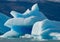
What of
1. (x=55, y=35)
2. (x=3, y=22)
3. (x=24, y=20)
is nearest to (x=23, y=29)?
(x=24, y=20)

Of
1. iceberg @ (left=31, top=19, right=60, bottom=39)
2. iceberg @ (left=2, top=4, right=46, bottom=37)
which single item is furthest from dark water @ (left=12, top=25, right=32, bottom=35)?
iceberg @ (left=31, top=19, right=60, bottom=39)

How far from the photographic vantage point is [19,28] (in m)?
5.95

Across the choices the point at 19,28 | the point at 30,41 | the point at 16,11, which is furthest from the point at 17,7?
the point at 30,41

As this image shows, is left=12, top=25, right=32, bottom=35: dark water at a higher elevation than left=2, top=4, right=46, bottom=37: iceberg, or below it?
below

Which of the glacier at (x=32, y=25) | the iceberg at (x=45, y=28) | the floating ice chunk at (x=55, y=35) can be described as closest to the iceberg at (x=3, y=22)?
the glacier at (x=32, y=25)

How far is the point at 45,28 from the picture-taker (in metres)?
5.82

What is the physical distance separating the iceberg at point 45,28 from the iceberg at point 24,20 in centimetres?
13

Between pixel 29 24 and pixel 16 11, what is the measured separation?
455 millimetres

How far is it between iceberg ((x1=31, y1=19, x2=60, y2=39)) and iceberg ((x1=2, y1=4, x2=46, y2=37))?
0.13 meters

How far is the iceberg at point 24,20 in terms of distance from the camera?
19.4ft

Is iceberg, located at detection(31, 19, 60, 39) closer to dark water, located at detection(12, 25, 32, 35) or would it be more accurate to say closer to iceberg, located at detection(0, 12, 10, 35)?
dark water, located at detection(12, 25, 32, 35)

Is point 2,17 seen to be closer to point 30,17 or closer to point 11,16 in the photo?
point 11,16

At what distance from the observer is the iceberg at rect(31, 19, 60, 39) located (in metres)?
5.79

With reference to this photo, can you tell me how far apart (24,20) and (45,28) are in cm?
51
